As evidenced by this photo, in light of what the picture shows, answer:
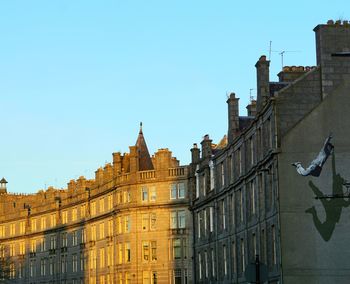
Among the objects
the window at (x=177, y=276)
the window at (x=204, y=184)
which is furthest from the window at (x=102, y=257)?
the window at (x=204, y=184)

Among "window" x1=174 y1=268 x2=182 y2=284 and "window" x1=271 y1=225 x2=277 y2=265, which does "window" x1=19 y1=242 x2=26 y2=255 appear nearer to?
"window" x1=174 y1=268 x2=182 y2=284

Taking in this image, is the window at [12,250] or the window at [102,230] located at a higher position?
the window at [102,230]

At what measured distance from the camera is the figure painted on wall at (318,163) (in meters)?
46.1

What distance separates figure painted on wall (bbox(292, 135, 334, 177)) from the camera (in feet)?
151

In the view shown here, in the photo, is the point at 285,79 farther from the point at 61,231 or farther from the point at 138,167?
the point at 61,231

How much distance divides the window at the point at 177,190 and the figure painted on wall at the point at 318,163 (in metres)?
53.2

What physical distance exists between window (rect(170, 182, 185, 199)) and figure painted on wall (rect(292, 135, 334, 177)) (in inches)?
2093

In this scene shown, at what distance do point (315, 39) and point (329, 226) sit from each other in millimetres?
11182

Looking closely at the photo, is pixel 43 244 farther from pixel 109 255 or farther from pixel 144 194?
pixel 144 194

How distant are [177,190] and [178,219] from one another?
3398mm

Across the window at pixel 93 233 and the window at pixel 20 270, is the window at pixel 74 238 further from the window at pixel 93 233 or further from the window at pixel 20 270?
the window at pixel 20 270

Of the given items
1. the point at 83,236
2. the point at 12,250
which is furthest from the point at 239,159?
the point at 12,250

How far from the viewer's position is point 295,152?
154 ft

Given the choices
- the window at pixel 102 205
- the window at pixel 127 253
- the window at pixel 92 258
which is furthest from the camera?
the window at pixel 92 258
